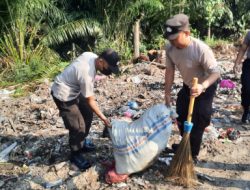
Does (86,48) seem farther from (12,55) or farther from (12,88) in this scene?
(12,88)

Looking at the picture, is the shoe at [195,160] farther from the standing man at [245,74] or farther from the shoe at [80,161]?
the standing man at [245,74]

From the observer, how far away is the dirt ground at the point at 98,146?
4262 mm

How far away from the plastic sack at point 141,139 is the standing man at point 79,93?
0.22 metres

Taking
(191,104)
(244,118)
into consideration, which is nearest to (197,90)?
(191,104)

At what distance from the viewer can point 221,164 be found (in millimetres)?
4609

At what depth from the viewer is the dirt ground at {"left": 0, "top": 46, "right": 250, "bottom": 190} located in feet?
14.0

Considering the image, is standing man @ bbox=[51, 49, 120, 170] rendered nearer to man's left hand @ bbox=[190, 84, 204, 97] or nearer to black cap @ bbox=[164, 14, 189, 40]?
black cap @ bbox=[164, 14, 189, 40]

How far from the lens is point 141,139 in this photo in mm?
4020

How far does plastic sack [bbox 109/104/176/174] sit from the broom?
0.20 meters

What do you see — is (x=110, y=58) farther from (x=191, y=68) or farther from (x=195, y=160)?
(x=195, y=160)

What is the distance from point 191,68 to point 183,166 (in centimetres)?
101

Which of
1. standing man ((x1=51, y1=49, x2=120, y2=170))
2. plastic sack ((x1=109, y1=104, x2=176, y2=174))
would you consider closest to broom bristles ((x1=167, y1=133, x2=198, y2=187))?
plastic sack ((x1=109, y1=104, x2=176, y2=174))

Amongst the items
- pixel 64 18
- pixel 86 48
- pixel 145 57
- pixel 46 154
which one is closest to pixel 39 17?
pixel 64 18

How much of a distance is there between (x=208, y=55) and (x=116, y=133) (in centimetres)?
121
